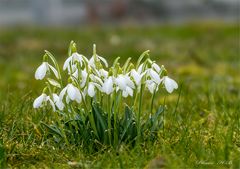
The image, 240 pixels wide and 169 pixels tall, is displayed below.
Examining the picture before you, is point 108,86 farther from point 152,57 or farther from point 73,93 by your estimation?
point 152,57

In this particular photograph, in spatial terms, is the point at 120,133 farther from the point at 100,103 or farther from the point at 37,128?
the point at 37,128

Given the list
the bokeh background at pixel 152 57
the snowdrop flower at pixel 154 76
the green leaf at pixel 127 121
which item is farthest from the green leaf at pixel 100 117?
the snowdrop flower at pixel 154 76

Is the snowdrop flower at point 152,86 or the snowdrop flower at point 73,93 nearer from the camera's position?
the snowdrop flower at point 73,93

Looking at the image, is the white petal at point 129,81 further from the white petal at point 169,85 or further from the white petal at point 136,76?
the white petal at point 169,85

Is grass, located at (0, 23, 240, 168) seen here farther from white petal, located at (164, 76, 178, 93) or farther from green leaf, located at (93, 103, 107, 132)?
white petal, located at (164, 76, 178, 93)

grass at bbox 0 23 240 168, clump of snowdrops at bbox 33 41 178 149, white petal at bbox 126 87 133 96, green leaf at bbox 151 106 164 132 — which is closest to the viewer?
grass at bbox 0 23 240 168

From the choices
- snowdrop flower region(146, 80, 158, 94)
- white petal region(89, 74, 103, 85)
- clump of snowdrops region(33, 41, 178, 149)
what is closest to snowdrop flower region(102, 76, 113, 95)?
clump of snowdrops region(33, 41, 178, 149)

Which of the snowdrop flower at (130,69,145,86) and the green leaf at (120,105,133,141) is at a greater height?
the snowdrop flower at (130,69,145,86)
